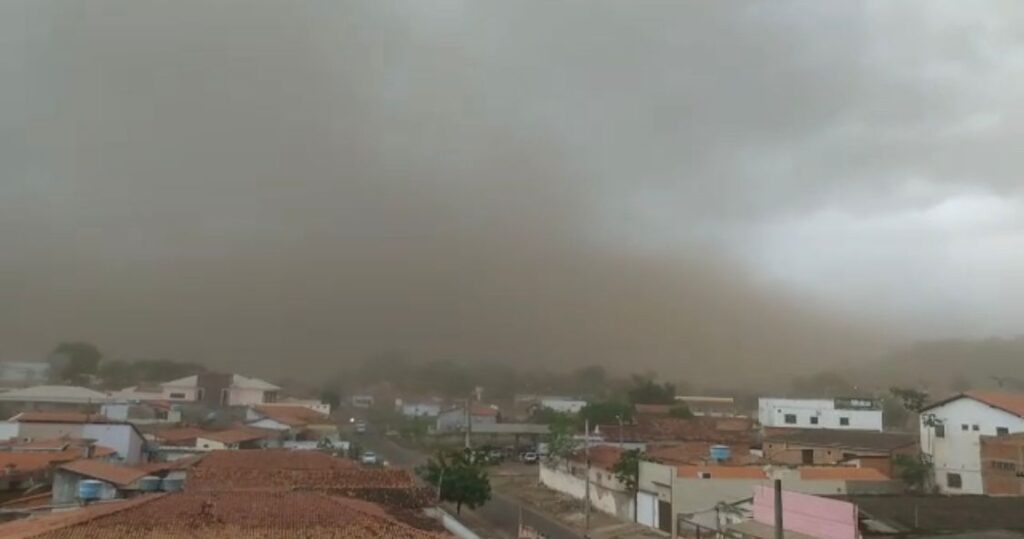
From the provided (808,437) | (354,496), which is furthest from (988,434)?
(354,496)

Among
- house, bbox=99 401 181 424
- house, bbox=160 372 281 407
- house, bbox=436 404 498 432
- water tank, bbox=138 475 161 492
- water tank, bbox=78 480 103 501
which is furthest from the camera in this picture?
house, bbox=160 372 281 407

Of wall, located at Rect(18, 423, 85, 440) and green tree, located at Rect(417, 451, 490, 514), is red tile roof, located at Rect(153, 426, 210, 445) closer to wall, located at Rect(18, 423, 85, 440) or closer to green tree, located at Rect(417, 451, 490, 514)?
wall, located at Rect(18, 423, 85, 440)

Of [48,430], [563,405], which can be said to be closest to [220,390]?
[563,405]

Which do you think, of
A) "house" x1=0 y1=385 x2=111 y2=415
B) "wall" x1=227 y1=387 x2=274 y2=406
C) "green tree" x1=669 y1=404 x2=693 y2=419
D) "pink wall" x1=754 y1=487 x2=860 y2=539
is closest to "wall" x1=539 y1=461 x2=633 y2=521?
"pink wall" x1=754 y1=487 x2=860 y2=539

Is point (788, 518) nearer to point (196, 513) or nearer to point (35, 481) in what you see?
point (196, 513)

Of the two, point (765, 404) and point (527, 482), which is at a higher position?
point (765, 404)

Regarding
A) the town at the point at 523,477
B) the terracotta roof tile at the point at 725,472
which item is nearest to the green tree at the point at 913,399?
the town at the point at 523,477

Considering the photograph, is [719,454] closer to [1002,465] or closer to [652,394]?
[1002,465]

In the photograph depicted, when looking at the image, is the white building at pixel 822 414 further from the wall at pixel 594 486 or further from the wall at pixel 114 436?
the wall at pixel 114 436
